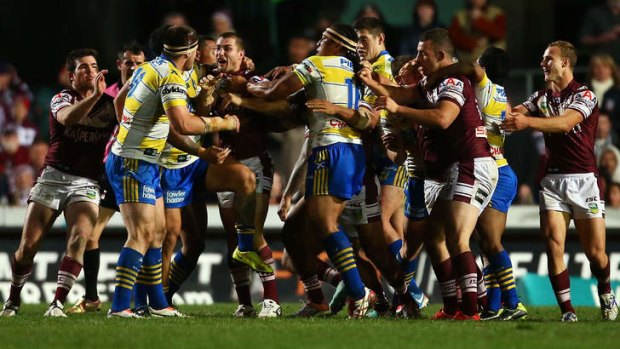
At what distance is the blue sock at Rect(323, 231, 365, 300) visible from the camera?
454 inches

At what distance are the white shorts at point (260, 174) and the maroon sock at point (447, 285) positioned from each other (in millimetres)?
1936

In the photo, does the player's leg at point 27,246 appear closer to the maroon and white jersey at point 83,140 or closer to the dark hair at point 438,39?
the maroon and white jersey at point 83,140

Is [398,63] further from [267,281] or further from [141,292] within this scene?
[141,292]

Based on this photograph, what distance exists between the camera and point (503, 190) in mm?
12289

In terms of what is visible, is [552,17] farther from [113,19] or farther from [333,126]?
[333,126]

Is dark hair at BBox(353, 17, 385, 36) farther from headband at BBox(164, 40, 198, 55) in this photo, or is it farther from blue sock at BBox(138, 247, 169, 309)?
blue sock at BBox(138, 247, 169, 309)

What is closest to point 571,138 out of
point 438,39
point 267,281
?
point 438,39

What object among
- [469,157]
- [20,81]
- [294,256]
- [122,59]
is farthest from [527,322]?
[20,81]

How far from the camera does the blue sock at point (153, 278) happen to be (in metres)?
11.8

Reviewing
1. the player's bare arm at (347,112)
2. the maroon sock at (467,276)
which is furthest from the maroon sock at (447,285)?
the player's bare arm at (347,112)

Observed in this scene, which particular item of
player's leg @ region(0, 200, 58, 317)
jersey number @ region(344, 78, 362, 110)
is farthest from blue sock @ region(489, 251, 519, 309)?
player's leg @ region(0, 200, 58, 317)

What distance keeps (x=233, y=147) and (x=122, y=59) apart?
4.74ft

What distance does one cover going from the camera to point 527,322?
11.4 m

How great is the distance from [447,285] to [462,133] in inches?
55.1
